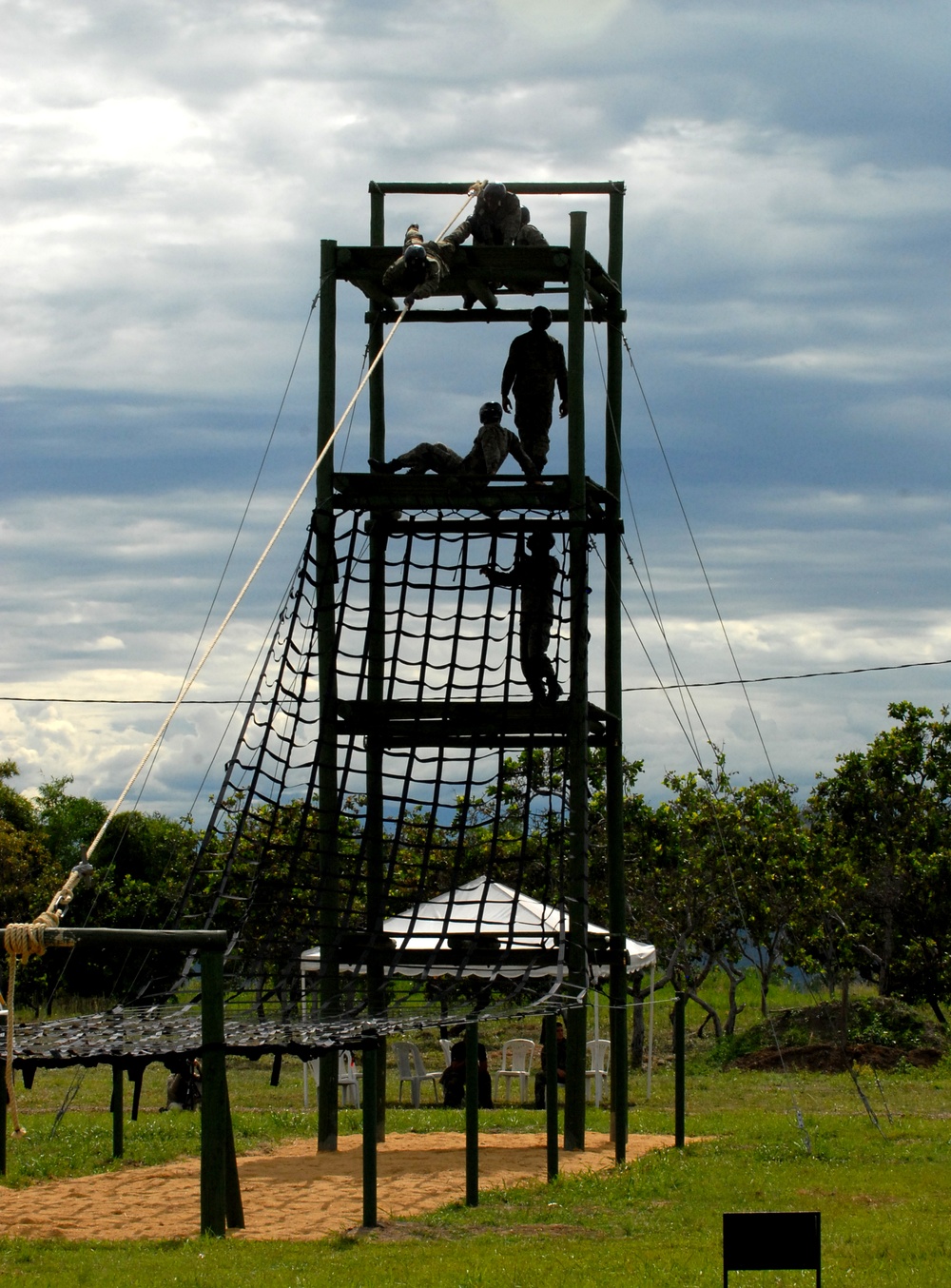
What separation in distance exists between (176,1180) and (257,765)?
256 centimetres

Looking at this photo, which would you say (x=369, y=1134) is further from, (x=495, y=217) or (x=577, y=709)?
(x=495, y=217)

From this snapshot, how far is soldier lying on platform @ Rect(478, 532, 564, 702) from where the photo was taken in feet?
37.0

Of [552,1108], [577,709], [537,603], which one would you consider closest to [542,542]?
[537,603]

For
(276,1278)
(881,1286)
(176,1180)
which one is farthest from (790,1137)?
(276,1278)

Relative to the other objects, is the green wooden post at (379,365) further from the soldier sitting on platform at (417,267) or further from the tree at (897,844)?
the tree at (897,844)

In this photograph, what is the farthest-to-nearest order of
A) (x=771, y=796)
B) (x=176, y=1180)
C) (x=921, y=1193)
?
(x=771, y=796)
(x=176, y=1180)
(x=921, y=1193)

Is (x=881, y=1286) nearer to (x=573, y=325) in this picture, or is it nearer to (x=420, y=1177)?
(x=420, y=1177)

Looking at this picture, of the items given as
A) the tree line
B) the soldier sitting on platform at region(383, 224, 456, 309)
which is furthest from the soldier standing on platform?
the tree line

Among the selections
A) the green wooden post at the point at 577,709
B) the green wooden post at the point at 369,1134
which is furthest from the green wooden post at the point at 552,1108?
the green wooden post at the point at 369,1134

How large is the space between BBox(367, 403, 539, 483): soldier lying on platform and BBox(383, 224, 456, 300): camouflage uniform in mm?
1053

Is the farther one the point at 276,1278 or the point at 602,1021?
the point at 602,1021

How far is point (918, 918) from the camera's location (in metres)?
23.7

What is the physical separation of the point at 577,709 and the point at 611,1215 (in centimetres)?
358

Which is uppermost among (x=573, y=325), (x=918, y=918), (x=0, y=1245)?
(x=573, y=325)
